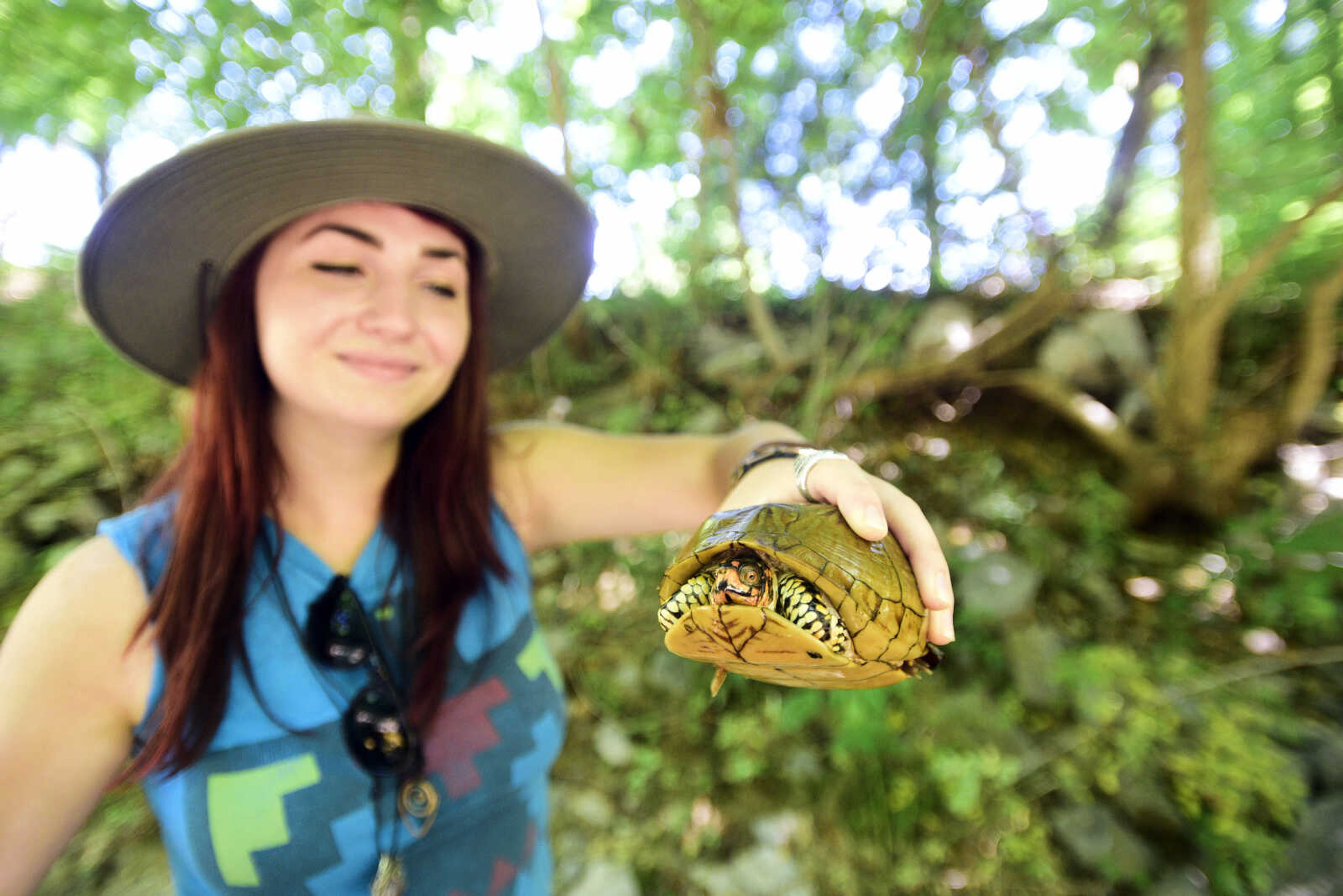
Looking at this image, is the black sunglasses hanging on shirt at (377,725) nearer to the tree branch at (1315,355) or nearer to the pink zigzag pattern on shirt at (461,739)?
the pink zigzag pattern on shirt at (461,739)

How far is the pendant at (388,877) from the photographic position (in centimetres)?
97

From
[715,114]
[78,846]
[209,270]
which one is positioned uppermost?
[715,114]

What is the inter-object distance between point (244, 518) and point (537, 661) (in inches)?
23.4

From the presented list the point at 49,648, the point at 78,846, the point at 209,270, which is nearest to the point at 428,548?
the point at 49,648

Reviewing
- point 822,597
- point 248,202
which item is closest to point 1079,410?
point 822,597

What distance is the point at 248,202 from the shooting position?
3.47 ft

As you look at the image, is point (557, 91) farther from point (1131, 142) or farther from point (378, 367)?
point (1131, 142)

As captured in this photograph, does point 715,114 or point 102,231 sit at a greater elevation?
point 715,114

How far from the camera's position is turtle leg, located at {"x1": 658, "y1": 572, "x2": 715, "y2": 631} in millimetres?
602

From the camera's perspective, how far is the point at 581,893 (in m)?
1.80

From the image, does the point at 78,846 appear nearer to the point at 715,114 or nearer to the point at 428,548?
the point at 428,548

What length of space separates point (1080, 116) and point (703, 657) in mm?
2683

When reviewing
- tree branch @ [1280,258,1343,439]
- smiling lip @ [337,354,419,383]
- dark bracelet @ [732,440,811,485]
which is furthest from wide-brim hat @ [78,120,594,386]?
tree branch @ [1280,258,1343,439]

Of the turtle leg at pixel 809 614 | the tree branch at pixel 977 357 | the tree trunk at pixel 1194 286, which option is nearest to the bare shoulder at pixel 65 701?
the turtle leg at pixel 809 614
